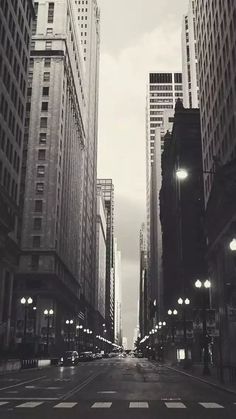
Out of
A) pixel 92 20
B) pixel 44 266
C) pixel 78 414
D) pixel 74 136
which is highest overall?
pixel 92 20

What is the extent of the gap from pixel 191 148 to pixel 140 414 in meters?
98.7

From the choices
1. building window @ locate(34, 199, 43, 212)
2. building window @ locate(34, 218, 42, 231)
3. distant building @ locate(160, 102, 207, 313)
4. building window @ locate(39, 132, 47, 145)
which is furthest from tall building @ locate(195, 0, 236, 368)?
building window @ locate(39, 132, 47, 145)

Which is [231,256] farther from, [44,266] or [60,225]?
[60,225]

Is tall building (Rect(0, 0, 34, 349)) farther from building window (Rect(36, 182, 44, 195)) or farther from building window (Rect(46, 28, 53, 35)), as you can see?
building window (Rect(46, 28, 53, 35))

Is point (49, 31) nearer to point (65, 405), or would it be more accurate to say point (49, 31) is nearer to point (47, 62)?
point (47, 62)

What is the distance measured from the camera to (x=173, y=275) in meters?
127

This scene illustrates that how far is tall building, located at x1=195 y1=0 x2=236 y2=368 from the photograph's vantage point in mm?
49625

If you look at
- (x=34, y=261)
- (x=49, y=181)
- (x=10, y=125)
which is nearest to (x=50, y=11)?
(x=49, y=181)

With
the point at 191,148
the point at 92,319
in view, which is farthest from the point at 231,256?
the point at 92,319

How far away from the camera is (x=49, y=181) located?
348ft

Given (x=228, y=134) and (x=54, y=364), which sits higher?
(x=228, y=134)

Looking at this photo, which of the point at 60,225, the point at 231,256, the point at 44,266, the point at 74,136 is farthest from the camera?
the point at 74,136

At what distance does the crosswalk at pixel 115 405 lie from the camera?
18.3 meters

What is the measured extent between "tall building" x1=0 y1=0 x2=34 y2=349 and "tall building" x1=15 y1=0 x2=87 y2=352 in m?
18.6
